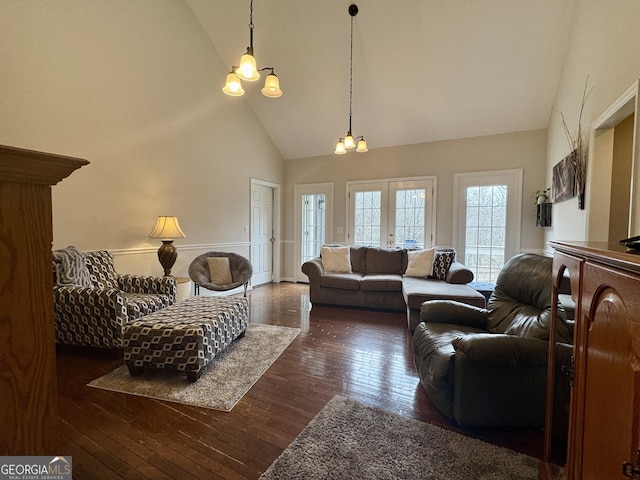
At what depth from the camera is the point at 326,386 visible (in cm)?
223

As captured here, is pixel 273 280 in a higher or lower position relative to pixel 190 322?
lower

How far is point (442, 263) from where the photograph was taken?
13.8 ft

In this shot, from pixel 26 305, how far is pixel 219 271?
4143 millimetres

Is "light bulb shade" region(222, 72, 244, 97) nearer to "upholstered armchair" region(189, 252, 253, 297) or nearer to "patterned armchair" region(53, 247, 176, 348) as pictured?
"patterned armchair" region(53, 247, 176, 348)

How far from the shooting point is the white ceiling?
136 inches

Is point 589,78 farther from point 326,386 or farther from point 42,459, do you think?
point 42,459

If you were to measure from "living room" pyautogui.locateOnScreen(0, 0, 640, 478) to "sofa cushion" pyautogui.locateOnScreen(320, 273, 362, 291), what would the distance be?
5.89 ft

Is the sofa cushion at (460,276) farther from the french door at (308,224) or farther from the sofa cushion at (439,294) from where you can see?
the french door at (308,224)

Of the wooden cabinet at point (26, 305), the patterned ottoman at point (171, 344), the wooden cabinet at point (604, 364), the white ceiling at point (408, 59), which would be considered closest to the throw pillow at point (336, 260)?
the white ceiling at point (408, 59)

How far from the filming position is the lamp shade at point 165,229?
3.81m

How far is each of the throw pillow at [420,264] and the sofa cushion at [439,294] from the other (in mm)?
453

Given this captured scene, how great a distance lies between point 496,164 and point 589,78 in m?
2.14

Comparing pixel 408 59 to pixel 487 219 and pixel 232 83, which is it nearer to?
pixel 232 83

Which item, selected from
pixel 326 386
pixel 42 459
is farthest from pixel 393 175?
pixel 42 459
